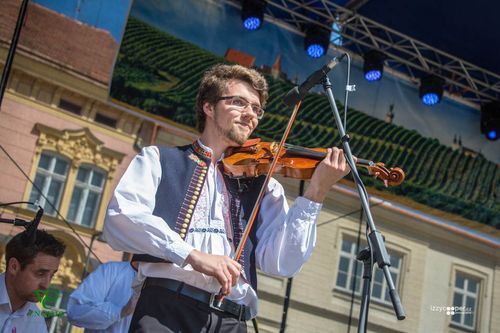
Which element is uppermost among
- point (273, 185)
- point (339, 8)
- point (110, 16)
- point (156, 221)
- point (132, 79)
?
point (339, 8)

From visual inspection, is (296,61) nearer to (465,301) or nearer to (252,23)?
(252,23)

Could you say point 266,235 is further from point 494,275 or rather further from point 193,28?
point 494,275

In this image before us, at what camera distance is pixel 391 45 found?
7398 mm

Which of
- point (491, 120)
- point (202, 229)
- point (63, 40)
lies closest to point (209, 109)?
point (202, 229)

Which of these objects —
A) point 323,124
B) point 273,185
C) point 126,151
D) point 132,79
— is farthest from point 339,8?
point 273,185

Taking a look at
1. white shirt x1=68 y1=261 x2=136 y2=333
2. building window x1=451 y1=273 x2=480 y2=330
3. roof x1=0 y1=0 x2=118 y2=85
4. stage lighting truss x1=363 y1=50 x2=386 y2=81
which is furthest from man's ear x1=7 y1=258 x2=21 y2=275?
building window x1=451 y1=273 x2=480 y2=330

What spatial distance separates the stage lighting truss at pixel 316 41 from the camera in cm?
728

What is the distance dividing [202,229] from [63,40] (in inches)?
200

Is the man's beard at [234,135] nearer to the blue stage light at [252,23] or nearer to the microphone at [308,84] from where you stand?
the microphone at [308,84]

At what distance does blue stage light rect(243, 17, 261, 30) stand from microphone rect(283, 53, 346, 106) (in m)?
4.65

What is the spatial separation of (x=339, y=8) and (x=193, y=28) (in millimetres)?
1687

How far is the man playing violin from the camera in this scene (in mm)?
2078

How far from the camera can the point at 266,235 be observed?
248 centimetres

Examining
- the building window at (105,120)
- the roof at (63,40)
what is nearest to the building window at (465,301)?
the building window at (105,120)
